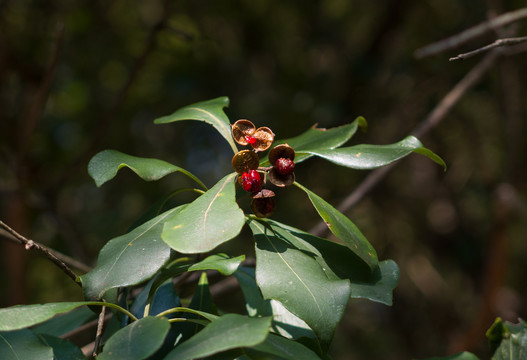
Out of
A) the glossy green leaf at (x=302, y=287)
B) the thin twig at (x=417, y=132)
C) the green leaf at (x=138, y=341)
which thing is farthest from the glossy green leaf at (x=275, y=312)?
the thin twig at (x=417, y=132)

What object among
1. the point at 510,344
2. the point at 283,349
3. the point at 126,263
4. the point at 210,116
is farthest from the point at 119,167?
the point at 510,344

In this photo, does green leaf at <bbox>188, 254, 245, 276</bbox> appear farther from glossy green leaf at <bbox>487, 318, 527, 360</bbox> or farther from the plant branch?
glossy green leaf at <bbox>487, 318, 527, 360</bbox>

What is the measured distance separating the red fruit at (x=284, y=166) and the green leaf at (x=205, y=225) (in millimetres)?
97

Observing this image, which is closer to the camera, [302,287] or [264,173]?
[302,287]

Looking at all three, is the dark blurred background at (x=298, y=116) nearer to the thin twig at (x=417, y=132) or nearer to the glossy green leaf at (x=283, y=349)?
the thin twig at (x=417, y=132)

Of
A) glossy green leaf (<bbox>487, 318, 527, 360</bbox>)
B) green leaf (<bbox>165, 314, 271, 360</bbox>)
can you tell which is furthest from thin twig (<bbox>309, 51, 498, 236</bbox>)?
green leaf (<bbox>165, 314, 271, 360</bbox>)

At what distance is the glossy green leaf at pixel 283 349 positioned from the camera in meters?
0.62

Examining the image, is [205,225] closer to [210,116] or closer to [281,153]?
[281,153]

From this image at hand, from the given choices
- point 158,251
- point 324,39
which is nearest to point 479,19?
point 324,39

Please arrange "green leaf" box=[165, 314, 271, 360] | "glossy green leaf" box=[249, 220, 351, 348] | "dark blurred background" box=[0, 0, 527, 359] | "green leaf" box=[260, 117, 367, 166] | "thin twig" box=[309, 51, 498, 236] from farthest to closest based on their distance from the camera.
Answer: "dark blurred background" box=[0, 0, 527, 359] < "thin twig" box=[309, 51, 498, 236] < "green leaf" box=[260, 117, 367, 166] < "glossy green leaf" box=[249, 220, 351, 348] < "green leaf" box=[165, 314, 271, 360]

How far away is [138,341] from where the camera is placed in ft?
2.02

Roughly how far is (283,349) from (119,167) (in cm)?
36

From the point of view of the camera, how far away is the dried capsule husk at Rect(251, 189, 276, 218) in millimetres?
801

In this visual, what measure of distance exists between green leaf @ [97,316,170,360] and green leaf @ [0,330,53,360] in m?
0.12
